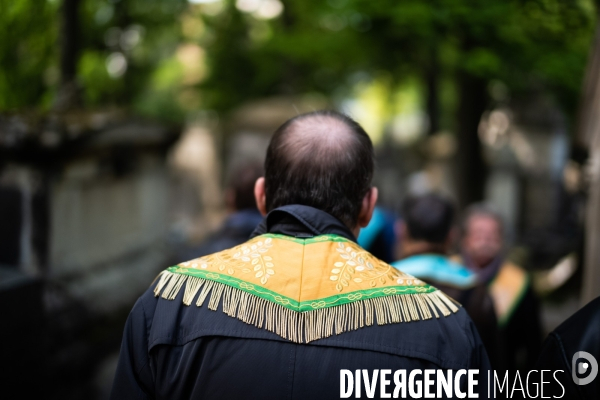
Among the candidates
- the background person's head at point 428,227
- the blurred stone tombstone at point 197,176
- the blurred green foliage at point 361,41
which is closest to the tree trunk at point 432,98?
the blurred green foliage at point 361,41

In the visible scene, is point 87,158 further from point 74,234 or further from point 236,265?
point 236,265

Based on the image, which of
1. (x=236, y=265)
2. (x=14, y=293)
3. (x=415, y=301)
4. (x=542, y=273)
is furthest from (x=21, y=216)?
(x=542, y=273)

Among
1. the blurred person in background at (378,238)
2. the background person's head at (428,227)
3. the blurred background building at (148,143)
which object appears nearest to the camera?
the background person's head at (428,227)

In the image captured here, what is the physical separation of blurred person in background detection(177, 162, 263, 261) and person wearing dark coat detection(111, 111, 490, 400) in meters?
1.77

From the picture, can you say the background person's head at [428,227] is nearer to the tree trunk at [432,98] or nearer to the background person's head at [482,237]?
the background person's head at [482,237]

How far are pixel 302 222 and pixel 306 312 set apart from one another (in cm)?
27

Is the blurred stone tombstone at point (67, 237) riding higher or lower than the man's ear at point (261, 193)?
lower

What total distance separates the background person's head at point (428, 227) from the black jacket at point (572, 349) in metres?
1.47

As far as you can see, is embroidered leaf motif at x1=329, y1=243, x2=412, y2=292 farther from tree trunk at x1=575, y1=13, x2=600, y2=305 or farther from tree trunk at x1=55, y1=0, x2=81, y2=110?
tree trunk at x1=55, y1=0, x2=81, y2=110

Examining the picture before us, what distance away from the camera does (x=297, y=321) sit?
1.62m

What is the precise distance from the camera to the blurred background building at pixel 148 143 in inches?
176

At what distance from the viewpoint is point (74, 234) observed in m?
4.99

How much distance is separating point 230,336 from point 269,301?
0.13 m

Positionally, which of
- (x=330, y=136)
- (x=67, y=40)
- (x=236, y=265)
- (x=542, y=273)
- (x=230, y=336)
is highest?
(x=67, y=40)
